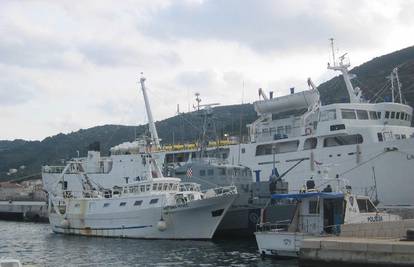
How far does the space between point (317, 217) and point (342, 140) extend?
17499mm

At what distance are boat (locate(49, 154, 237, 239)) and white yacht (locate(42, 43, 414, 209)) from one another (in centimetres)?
739

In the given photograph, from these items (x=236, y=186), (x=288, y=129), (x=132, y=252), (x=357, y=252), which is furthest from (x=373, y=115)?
(x=357, y=252)

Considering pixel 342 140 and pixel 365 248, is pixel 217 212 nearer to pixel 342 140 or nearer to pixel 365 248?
pixel 342 140

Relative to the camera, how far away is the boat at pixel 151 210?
38.4 meters

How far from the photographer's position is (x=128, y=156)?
181 ft

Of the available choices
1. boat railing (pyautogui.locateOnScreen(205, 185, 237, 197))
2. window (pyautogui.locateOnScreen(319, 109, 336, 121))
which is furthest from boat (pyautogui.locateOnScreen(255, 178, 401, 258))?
window (pyautogui.locateOnScreen(319, 109, 336, 121))

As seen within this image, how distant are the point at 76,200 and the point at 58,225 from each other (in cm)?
325

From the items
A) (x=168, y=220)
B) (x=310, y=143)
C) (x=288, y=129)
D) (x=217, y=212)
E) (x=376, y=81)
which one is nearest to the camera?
(x=217, y=212)

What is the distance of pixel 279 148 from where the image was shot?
157 ft

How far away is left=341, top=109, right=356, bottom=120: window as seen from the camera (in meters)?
44.4

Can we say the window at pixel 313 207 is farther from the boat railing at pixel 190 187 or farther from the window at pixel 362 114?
the window at pixel 362 114

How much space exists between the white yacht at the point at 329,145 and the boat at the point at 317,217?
962 centimetres

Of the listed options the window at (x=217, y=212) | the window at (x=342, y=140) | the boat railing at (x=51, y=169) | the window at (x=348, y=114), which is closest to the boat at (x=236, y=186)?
the window at (x=217, y=212)

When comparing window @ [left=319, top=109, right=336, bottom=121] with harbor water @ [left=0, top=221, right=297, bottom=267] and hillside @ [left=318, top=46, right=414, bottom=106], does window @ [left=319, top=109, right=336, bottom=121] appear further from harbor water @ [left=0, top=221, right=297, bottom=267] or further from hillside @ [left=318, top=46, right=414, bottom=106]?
hillside @ [left=318, top=46, right=414, bottom=106]
